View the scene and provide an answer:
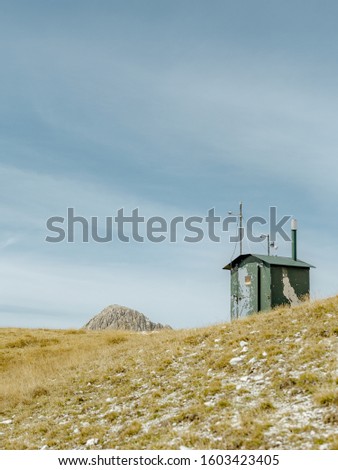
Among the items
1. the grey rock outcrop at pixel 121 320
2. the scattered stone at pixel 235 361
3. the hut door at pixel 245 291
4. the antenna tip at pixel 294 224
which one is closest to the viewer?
the scattered stone at pixel 235 361

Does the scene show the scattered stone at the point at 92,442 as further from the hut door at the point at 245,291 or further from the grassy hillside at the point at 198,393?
the hut door at the point at 245,291

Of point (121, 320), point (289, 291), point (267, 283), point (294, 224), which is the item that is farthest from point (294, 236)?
point (121, 320)

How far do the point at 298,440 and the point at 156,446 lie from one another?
10.6ft

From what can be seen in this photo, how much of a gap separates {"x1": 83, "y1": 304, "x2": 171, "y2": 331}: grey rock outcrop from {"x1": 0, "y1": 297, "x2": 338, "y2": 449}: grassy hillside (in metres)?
23.9

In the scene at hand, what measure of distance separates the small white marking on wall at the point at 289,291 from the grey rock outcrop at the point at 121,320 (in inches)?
926

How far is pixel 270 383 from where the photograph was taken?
527 inches

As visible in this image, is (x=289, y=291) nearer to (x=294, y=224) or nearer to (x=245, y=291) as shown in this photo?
(x=245, y=291)

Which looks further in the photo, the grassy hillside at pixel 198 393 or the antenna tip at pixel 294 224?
the antenna tip at pixel 294 224

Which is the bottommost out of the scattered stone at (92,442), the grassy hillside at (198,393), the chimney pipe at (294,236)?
the scattered stone at (92,442)

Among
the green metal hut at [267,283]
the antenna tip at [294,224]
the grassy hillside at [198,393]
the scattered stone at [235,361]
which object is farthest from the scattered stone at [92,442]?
the antenna tip at [294,224]

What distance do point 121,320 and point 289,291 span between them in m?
25.4

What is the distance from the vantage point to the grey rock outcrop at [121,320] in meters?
49.4

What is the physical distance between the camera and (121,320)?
164ft

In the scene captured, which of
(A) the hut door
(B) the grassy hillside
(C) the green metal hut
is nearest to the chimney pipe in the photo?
(C) the green metal hut
